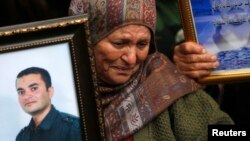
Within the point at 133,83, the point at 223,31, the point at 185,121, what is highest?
the point at 223,31

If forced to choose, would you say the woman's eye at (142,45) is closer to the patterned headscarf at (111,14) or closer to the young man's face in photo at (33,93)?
the patterned headscarf at (111,14)

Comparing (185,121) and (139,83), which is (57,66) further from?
(185,121)

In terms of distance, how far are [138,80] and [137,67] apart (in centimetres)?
3

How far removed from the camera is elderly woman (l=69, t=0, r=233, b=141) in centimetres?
97

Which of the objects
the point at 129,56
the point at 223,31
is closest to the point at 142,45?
the point at 129,56

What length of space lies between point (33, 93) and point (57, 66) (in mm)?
72

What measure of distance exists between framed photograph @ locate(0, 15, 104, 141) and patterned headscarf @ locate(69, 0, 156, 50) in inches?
4.3

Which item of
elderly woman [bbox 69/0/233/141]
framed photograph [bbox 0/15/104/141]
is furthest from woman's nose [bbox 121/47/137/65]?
framed photograph [bbox 0/15/104/141]

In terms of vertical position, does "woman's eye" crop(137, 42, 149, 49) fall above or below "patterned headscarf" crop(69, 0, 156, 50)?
below

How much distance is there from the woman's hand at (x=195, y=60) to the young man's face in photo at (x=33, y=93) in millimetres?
360

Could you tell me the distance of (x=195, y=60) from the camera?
105 centimetres

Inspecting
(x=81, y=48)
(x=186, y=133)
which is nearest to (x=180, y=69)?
(x=186, y=133)

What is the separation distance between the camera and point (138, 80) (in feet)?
3.38

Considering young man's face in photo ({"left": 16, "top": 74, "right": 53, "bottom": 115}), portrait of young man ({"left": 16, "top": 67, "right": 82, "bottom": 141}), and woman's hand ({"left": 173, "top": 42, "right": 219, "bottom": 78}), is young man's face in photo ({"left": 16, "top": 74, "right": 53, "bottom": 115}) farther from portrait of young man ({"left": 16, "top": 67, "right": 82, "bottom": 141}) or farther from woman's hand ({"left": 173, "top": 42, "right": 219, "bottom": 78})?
woman's hand ({"left": 173, "top": 42, "right": 219, "bottom": 78})
